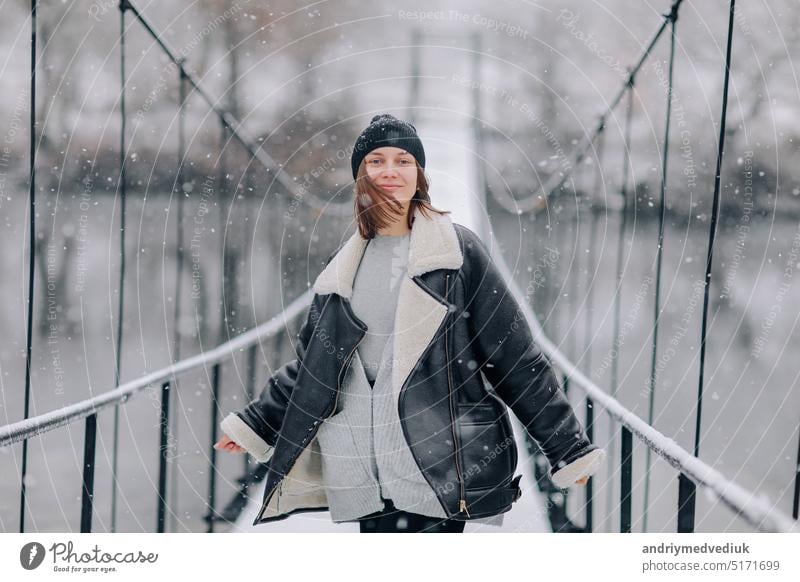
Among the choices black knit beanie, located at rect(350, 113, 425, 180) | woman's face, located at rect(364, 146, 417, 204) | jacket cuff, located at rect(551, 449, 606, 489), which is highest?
black knit beanie, located at rect(350, 113, 425, 180)

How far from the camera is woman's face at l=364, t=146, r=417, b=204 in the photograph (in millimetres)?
1072

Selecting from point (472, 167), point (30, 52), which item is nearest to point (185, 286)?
point (472, 167)

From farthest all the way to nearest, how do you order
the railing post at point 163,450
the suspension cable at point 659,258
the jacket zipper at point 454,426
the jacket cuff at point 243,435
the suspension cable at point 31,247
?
the railing post at point 163,450
the suspension cable at point 659,258
the suspension cable at point 31,247
the jacket cuff at point 243,435
the jacket zipper at point 454,426

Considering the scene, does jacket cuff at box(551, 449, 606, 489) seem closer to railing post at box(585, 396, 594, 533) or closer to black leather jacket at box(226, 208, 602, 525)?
black leather jacket at box(226, 208, 602, 525)

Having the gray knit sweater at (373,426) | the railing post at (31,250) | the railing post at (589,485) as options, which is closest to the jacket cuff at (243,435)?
the gray knit sweater at (373,426)

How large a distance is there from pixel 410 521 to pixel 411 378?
0.73 ft

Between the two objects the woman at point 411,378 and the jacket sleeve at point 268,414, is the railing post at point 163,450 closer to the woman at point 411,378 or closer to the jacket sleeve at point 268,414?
the jacket sleeve at point 268,414

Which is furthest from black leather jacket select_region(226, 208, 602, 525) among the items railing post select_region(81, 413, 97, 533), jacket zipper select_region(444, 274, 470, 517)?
railing post select_region(81, 413, 97, 533)

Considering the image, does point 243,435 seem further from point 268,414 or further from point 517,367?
point 517,367

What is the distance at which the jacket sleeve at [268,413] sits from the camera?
109 cm

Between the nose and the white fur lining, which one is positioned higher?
the nose

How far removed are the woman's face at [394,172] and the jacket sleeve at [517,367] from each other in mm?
104
